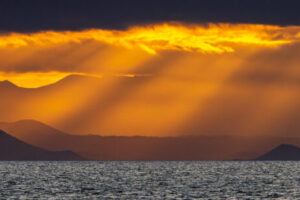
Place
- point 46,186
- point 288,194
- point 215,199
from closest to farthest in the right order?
point 215,199
point 288,194
point 46,186

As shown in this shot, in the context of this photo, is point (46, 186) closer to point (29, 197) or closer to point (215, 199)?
point (29, 197)

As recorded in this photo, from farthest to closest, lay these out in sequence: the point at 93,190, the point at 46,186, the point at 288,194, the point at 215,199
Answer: the point at 46,186 → the point at 93,190 → the point at 288,194 → the point at 215,199

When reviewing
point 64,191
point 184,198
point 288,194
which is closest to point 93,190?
point 64,191

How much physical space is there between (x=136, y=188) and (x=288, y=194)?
2954 cm

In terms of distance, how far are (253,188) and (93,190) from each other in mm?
30291

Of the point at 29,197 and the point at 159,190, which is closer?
the point at 29,197

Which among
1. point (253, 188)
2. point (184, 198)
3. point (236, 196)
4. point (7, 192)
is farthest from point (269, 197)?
point (7, 192)

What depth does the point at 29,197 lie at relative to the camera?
11738cm

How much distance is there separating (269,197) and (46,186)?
1866 inches

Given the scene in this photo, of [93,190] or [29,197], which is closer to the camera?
[29,197]

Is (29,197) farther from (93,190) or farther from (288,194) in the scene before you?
(288,194)

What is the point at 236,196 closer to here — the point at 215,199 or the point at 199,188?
the point at 215,199

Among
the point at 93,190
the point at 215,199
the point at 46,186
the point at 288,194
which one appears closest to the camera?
the point at 215,199

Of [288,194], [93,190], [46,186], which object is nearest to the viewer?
[288,194]
